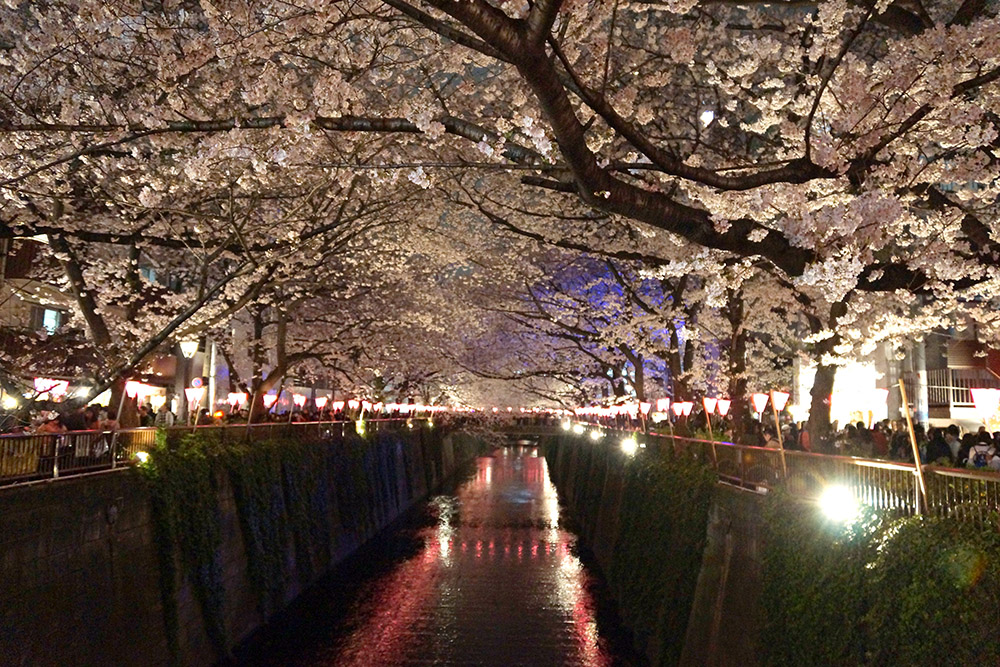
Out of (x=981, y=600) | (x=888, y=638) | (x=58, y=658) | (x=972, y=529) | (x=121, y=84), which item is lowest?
(x=58, y=658)

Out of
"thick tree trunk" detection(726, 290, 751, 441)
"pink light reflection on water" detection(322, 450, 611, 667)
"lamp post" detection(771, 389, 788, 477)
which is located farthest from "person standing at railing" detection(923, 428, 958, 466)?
"pink light reflection on water" detection(322, 450, 611, 667)

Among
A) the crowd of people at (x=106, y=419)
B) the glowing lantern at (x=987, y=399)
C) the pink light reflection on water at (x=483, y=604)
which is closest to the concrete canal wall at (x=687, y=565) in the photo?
the pink light reflection on water at (x=483, y=604)

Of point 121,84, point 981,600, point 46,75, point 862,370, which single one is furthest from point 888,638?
point 862,370

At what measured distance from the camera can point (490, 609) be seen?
65.8ft

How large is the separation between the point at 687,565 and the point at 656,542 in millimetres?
2355

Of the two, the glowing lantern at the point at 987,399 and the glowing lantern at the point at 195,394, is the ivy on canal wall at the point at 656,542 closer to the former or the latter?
the glowing lantern at the point at 987,399

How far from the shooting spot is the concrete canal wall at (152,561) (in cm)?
955

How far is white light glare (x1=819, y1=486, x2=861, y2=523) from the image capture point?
864 cm

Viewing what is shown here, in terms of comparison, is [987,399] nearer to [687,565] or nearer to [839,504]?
[839,504]

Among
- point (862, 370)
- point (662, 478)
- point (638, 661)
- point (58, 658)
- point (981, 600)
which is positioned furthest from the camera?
point (862, 370)

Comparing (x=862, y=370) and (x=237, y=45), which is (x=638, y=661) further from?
(x=862, y=370)

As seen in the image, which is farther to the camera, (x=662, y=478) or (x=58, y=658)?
(x=662, y=478)

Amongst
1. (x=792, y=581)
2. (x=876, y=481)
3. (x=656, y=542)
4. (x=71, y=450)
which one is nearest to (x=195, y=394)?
(x=71, y=450)

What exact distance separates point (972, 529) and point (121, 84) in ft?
40.9
